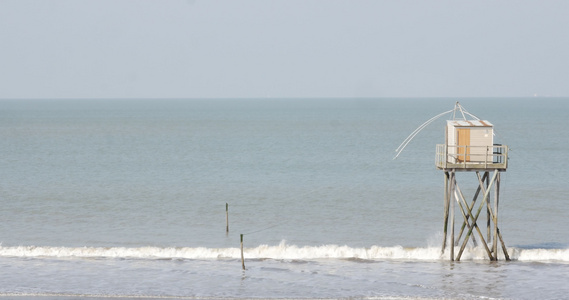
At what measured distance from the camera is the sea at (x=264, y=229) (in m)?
28.3

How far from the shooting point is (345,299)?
86.5 ft

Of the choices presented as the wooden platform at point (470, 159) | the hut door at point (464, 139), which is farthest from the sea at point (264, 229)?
the hut door at point (464, 139)

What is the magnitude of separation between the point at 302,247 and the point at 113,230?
11.2 metres

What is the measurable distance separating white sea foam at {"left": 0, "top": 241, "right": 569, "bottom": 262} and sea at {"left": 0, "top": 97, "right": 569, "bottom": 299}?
3.5 inches

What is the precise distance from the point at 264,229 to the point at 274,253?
7225mm

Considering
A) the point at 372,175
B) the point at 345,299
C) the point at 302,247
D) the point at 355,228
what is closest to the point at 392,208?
the point at 355,228

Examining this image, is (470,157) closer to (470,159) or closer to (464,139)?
(470,159)

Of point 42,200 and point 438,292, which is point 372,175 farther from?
point 438,292

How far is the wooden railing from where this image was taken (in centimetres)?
3030

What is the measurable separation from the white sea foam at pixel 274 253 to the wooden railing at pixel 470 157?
14.7ft

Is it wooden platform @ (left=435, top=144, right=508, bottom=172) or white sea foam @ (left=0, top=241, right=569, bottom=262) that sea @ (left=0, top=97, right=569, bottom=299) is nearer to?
white sea foam @ (left=0, top=241, right=569, bottom=262)

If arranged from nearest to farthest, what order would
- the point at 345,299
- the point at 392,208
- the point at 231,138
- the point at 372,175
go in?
1. the point at 345,299
2. the point at 392,208
3. the point at 372,175
4. the point at 231,138

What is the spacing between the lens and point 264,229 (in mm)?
41062

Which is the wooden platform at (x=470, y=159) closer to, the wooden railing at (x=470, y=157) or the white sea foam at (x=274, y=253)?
the wooden railing at (x=470, y=157)
